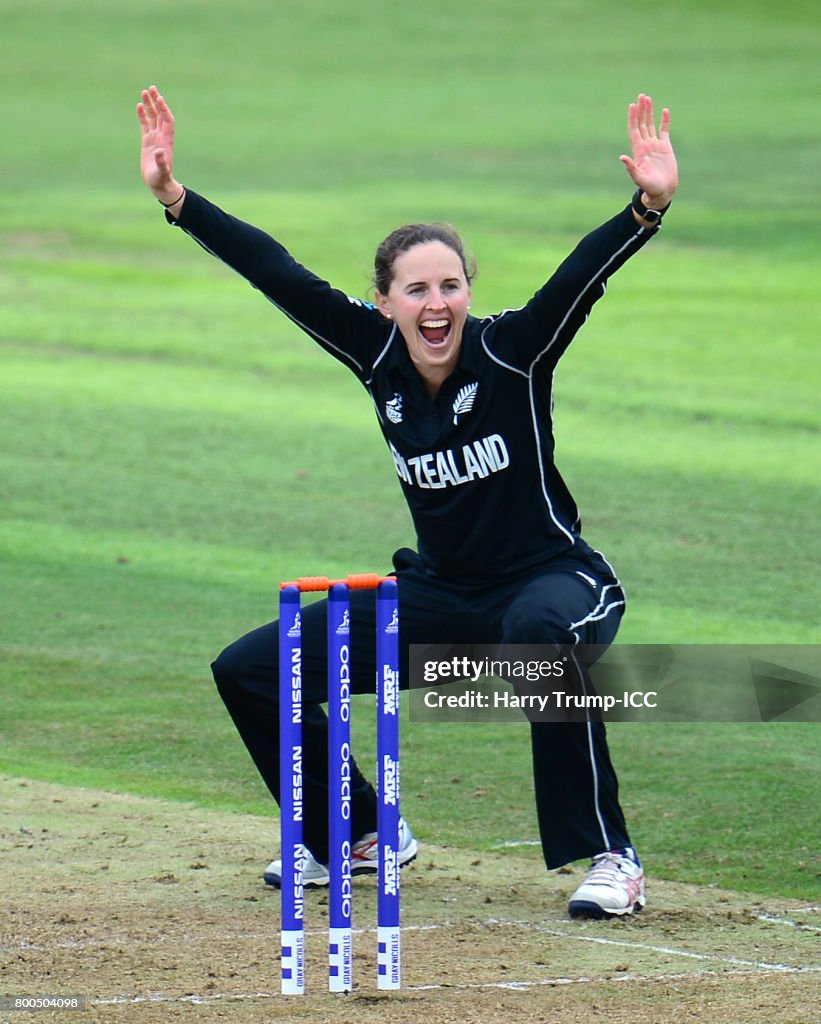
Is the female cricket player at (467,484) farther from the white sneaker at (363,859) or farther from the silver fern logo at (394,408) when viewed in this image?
the white sneaker at (363,859)

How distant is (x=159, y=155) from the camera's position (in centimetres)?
604

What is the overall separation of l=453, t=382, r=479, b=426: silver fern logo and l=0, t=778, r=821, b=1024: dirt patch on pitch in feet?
5.33

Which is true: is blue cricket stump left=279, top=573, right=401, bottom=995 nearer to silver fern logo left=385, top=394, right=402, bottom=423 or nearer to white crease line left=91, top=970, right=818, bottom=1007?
white crease line left=91, top=970, right=818, bottom=1007

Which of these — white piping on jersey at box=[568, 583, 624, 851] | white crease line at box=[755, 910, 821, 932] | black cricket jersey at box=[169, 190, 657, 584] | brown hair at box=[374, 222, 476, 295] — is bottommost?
white crease line at box=[755, 910, 821, 932]

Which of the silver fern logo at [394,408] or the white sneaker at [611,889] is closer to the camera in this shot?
the white sneaker at [611,889]

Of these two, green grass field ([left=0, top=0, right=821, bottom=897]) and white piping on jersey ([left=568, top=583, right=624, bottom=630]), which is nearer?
white piping on jersey ([left=568, top=583, right=624, bottom=630])

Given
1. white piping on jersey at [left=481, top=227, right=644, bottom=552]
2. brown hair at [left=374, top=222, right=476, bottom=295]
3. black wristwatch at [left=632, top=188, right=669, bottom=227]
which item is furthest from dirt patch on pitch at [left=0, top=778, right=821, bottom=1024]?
black wristwatch at [left=632, top=188, right=669, bottom=227]

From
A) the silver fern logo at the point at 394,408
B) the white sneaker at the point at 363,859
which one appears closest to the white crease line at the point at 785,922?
the white sneaker at the point at 363,859

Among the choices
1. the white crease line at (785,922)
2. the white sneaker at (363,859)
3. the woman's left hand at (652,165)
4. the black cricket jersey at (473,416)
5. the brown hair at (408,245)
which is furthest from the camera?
the white sneaker at (363,859)

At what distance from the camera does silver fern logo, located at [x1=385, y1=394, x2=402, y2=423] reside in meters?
5.98

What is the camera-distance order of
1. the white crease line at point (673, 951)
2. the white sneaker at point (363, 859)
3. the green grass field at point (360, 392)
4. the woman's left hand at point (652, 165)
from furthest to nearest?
1. the green grass field at point (360, 392)
2. the white sneaker at point (363, 859)
3. the woman's left hand at point (652, 165)
4. the white crease line at point (673, 951)

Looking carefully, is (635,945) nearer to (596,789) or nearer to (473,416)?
(596,789)

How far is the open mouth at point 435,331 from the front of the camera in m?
5.86

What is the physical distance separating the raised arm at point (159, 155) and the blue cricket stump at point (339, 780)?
6.01ft
